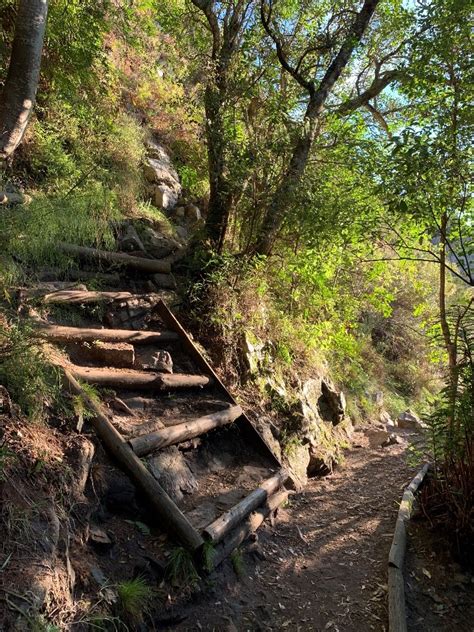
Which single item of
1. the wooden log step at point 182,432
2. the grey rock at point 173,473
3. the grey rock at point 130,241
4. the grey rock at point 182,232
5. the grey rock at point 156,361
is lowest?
the grey rock at point 173,473

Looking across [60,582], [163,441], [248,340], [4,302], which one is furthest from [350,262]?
[60,582]

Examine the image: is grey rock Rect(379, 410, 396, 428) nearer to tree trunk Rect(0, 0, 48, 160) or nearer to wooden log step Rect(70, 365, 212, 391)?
wooden log step Rect(70, 365, 212, 391)

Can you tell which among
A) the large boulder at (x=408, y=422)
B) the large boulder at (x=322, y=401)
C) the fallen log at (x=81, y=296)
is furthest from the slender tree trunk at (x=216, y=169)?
the large boulder at (x=408, y=422)

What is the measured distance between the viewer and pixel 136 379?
4.79m

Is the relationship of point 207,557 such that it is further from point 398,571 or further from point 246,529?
point 398,571

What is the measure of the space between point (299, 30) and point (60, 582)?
8428 millimetres

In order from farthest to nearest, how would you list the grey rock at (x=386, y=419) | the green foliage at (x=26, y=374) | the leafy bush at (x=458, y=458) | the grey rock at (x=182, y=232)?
the grey rock at (x=386, y=419) → the grey rock at (x=182, y=232) → the leafy bush at (x=458, y=458) → the green foliage at (x=26, y=374)

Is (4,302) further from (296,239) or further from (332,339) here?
(332,339)

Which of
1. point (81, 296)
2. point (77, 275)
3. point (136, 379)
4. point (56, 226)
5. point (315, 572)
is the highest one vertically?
point (56, 226)

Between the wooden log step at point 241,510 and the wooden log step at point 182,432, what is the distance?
78 centimetres

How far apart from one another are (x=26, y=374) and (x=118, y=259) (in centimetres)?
329

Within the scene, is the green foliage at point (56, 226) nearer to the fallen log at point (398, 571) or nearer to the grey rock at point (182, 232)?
the grey rock at point (182, 232)

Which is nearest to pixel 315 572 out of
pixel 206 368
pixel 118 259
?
pixel 206 368

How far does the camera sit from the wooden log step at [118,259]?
562cm
